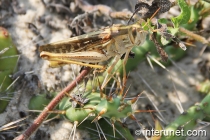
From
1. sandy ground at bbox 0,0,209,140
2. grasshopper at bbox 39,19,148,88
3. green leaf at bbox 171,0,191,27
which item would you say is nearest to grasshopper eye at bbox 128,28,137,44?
grasshopper at bbox 39,19,148,88

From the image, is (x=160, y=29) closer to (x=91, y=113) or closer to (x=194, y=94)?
(x=91, y=113)

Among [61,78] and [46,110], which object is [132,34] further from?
[61,78]

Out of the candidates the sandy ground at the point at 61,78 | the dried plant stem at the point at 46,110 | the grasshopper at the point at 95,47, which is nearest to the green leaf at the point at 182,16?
the grasshopper at the point at 95,47

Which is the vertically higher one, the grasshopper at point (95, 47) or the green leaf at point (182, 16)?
the green leaf at point (182, 16)

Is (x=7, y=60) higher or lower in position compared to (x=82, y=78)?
higher

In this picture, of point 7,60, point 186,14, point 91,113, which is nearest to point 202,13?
point 186,14

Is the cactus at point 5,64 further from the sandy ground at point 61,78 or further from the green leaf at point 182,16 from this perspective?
the green leaf at point 182,16

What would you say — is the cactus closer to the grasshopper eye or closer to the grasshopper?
the grasshopper
